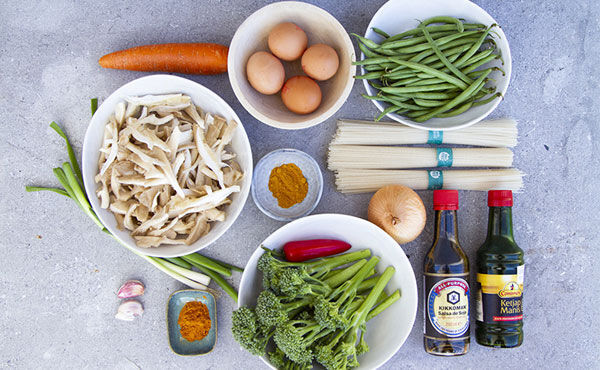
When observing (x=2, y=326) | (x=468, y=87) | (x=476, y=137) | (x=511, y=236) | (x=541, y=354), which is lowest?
(x=541, y=354)

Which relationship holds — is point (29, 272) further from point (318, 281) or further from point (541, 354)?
point (541, 354)

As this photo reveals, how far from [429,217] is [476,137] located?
1.16ft

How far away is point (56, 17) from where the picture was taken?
5.52 ft

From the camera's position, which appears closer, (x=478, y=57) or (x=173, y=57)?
(x=478, y=57)

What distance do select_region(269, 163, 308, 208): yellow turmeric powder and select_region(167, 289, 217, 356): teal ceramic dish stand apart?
460 millimetres

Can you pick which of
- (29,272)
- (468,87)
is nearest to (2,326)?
(29,272)

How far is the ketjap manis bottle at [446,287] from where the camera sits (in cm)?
155

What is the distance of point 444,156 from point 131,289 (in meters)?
1.29

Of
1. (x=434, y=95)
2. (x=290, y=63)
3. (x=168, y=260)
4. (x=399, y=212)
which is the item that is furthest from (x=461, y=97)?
(x=168, y=260)

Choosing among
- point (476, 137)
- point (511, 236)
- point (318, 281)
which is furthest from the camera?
point (476, 137)

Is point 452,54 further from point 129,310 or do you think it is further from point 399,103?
point 129,310

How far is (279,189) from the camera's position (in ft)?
5.37

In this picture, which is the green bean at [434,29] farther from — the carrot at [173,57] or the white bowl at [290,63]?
the carrot at [173,57]

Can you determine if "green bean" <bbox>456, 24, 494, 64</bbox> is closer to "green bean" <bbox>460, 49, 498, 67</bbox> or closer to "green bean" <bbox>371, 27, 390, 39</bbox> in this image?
"green bean" <bbox>460, 49, 498, 67</bbox>
